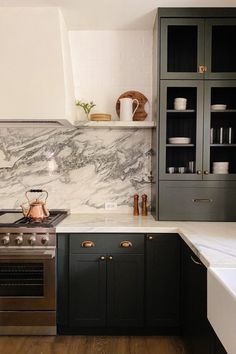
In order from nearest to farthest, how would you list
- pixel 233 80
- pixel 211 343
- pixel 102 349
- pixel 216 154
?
pixel 211 343
pixel 102 349
pixel 233 80
pixel 216 154

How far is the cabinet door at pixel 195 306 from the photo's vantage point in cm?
166

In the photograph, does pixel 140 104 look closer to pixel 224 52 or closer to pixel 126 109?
pixel 126 109

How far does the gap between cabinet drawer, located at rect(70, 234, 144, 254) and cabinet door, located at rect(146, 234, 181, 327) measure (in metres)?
0.09

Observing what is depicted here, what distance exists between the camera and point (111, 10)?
2531 millimetres

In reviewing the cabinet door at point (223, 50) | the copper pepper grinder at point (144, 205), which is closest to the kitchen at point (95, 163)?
the copper pepper grinder at point (144, 205)

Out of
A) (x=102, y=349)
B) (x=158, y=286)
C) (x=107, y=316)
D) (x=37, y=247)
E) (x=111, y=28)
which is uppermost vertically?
(x=111, y=28)

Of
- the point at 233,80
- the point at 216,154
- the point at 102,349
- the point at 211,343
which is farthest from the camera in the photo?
the point at 216,154

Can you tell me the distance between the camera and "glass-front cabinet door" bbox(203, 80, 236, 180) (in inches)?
99.8

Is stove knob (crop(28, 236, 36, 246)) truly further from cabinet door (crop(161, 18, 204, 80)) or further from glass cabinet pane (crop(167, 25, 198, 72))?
glass cabinet pane (crop(167, 25, 198, 72))

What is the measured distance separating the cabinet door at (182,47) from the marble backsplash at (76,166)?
24.9 inches

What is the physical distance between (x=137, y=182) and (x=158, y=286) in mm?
991

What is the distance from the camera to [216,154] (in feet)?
9.35

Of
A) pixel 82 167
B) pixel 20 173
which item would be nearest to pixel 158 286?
pixel 82 167

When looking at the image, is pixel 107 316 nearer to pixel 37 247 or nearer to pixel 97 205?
pixel 37 247
